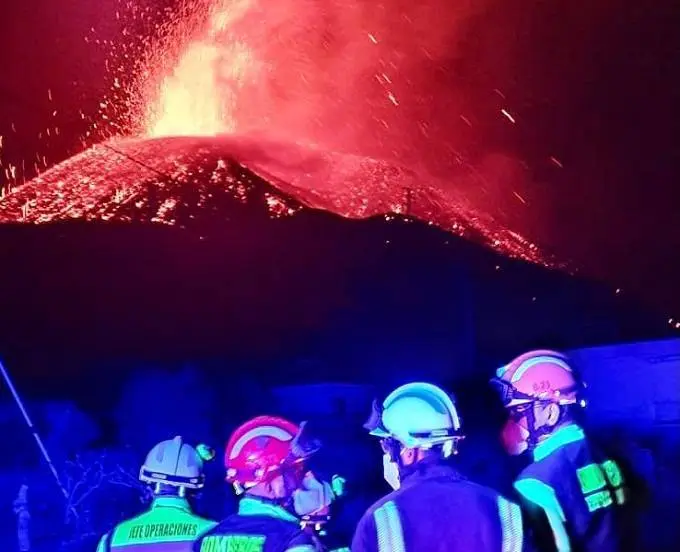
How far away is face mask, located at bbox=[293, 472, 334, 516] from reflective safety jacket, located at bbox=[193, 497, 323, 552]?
2.22ft

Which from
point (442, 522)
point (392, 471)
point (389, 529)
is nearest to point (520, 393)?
point (392, 471)

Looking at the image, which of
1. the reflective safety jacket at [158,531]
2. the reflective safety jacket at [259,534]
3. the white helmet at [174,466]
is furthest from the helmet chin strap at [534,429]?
the white helmet at [174,466]

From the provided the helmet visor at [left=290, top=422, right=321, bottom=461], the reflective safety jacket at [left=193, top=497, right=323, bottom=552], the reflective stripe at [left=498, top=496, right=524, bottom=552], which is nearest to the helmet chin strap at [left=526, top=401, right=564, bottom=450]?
the reflective stripe at [left=498, top=496, right=524, bottom=552]

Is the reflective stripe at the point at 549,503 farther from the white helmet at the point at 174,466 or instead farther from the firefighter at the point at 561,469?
the white helmet at the point at 174,466

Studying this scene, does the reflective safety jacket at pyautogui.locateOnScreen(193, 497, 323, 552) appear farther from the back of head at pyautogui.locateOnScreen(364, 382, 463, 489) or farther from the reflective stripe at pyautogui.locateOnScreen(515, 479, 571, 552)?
the reflective stripe at pyautogui.locateOnScreen(515, 479, 571, 552)

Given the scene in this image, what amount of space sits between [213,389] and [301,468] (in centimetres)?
895

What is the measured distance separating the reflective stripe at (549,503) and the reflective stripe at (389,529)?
0.88 metres

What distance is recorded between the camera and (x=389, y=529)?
8.87 ft

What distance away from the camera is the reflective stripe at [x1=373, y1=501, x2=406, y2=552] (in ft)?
8.80

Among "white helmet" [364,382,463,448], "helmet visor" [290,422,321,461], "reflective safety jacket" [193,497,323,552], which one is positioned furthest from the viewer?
"helmet visor" [290,422,321,461]

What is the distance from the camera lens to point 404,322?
20.1 m

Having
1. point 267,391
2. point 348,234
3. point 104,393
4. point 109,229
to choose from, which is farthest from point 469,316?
point 109,229

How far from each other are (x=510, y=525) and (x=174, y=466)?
1.85 m

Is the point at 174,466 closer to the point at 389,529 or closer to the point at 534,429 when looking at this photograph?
the point at 389,529
